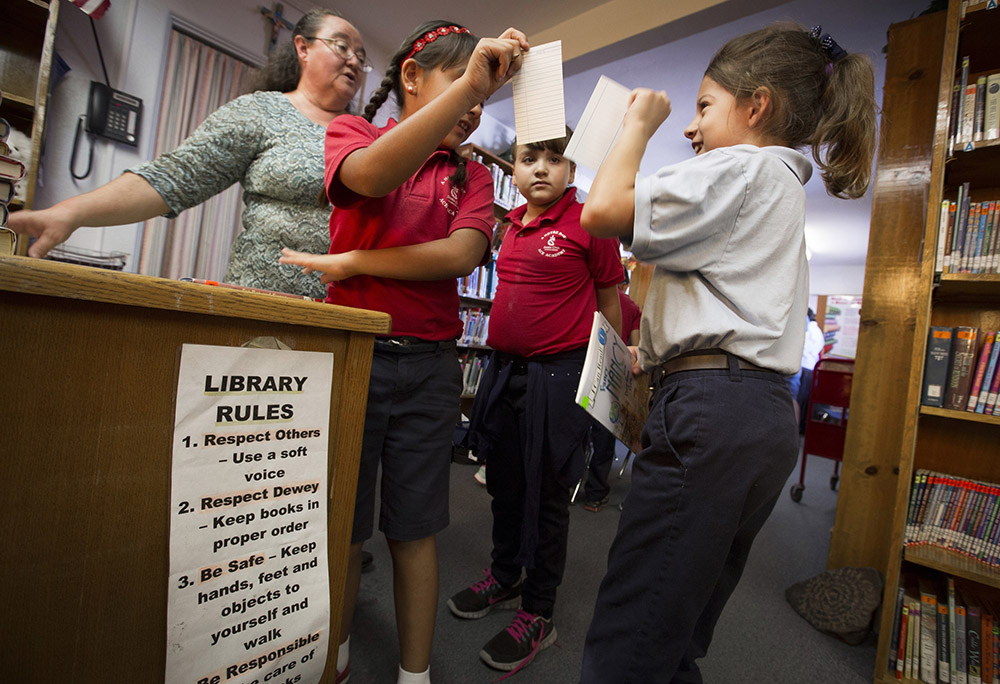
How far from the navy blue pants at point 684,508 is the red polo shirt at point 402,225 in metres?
0.48

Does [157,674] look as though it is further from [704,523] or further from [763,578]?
[763,578]

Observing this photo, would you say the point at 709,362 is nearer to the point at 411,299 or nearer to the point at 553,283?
the point at 411,299

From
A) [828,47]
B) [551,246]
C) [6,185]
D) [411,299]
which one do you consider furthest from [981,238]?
[6,185]

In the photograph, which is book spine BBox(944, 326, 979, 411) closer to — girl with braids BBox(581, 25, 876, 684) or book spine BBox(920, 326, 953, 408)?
book spine BBox(920, 326, 953, 408)

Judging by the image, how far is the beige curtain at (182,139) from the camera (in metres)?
2.65

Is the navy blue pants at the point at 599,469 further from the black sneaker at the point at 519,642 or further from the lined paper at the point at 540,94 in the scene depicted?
the lined paper at the point at 540,94

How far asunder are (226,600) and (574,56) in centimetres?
372

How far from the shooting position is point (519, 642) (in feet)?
4.17

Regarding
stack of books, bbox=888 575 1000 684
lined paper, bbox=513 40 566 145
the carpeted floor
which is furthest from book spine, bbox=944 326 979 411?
lined paper, bbox=513 40 566 145

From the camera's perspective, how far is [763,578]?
2.02 metres

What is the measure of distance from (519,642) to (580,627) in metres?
0.29

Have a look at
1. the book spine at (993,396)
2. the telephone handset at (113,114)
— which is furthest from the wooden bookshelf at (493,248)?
the book spine at (993,396)

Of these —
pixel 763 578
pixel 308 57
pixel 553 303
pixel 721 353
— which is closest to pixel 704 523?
pixel 721 353

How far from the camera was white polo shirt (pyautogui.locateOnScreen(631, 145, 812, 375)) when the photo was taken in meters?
0.67
